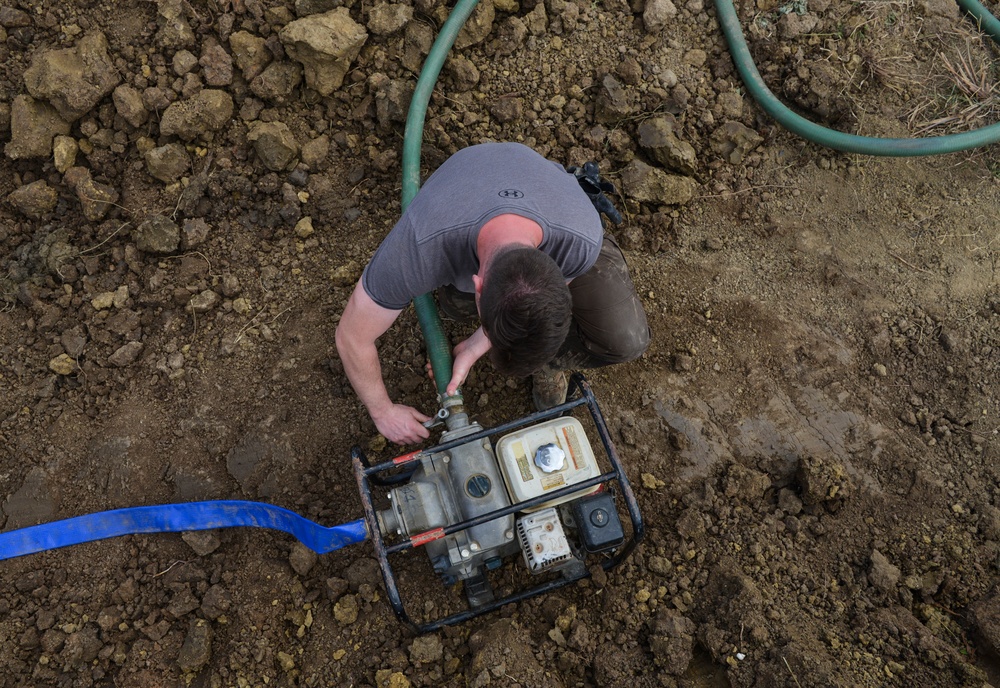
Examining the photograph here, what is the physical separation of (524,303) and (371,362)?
90 centimetres

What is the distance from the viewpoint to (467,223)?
2.04m

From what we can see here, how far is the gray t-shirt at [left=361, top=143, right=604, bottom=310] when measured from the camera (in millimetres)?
2059

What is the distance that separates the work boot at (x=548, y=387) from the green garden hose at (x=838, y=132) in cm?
175

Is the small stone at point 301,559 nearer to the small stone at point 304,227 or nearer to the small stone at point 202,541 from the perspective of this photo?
the small stone at point 202,541

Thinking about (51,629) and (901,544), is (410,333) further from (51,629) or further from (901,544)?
(901,544)

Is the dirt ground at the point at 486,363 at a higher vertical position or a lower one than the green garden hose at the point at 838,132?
lower

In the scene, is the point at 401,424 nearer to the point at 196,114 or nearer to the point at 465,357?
the point at 465,357

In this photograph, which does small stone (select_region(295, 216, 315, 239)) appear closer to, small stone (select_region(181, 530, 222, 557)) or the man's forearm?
the man's forearm

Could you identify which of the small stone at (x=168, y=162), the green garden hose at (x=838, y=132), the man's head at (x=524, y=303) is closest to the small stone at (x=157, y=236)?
the small stone at (x=168, y=162)

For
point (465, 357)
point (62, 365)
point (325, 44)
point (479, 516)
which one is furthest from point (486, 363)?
point (62, 365)

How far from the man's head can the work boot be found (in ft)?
3.34

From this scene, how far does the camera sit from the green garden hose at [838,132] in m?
3.16

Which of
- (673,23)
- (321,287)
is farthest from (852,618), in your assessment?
(673,23)

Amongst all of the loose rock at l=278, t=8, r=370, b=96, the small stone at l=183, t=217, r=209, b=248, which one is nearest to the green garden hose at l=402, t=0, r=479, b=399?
the loose rock at l=278, t=8, r=370, b=96
